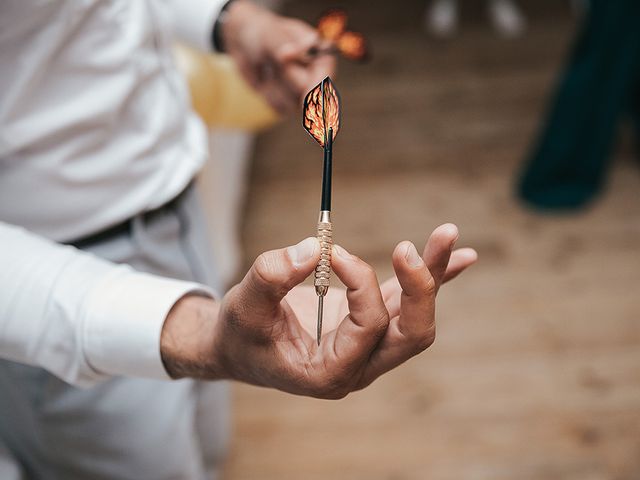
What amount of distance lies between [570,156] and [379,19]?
4.55 ft

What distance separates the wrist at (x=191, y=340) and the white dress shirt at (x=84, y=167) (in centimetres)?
1

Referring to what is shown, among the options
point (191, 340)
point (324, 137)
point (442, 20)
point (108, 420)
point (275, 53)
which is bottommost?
point (108, 420)

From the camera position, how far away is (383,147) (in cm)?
250

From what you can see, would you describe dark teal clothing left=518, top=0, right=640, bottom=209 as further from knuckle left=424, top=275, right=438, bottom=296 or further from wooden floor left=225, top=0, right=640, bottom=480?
knuckle left=424, top=275, right=438, bottom=296

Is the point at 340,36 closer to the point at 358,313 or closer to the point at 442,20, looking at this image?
the point at 358,313

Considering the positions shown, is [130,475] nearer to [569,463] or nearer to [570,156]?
[569,463]

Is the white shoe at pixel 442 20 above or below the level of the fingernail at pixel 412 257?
above

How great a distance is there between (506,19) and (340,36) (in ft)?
7.76

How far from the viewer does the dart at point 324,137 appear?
0.53 meters

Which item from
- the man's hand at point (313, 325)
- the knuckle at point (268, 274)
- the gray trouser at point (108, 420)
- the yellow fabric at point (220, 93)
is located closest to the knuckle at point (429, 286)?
the man's hand at point (313, 325)

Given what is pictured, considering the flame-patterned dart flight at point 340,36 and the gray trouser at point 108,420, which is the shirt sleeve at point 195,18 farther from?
the gray trouser at point 108,420

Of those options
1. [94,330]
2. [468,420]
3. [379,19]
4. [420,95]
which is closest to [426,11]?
[379,19]

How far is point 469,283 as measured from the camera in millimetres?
1962

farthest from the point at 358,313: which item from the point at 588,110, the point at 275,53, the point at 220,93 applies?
the point at 588,110
